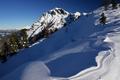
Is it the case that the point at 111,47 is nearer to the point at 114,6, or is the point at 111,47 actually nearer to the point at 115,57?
the point at 115,57

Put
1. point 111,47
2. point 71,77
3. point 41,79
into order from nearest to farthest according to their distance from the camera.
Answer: point 71,77
point 41,79
point 111,47

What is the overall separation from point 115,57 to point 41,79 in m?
8.32

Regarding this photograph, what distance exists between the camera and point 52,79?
68.4 feet

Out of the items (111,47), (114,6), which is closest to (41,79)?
(111,47)

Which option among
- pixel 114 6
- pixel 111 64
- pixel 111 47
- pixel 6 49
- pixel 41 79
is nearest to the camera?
pixel 41 79

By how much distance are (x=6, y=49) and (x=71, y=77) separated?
73.5m

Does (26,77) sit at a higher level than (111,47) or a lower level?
lower

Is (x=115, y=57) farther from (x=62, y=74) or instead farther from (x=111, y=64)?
(x=62, y=74)

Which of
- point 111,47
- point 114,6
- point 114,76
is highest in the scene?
point 114,6

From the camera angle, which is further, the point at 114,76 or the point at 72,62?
the point at 72,62

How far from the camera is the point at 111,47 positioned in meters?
29.2

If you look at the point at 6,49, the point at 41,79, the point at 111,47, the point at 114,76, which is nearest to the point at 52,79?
the point at 41,79

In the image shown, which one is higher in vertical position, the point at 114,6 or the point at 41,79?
the point at 114,6

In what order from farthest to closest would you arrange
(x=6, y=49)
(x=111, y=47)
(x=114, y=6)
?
(x=114, y=6), (x=6, y=49), (x=111, y=47)
